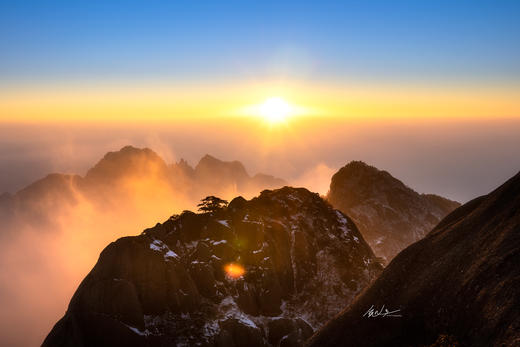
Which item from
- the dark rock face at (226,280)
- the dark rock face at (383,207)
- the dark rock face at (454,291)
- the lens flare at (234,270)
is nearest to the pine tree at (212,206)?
the dark rock face at (226,280)

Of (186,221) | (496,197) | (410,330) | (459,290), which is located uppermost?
(186,221)

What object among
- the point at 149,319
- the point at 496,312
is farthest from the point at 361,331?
the point at 149,319

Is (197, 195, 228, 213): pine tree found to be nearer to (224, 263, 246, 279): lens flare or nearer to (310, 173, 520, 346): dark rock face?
(224, 263, 246, 279): lens flare

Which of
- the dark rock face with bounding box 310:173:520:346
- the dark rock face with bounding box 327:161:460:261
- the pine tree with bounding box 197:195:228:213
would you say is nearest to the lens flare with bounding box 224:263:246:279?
the pine tree with bounding box 197:195:228:213

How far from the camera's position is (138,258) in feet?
256

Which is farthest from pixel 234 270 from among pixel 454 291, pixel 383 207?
pixel 383 207

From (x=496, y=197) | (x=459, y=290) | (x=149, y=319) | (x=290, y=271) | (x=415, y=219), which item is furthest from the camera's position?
(x=415, y=219)

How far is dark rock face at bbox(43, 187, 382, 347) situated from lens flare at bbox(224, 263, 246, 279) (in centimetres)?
78

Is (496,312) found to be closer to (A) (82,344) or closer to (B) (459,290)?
(B) (459,290)

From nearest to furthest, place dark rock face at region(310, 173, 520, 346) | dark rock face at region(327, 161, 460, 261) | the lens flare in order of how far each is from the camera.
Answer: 1. dark rock face at region(310, 173, 520, 346)
2. the lens flare
3. dark rock face at region(327, 161, 460, 261)

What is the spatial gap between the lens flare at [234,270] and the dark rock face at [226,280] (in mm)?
776

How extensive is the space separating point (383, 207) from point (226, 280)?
107414 millimetres

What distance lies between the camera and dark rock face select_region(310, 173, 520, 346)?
42.9 meters

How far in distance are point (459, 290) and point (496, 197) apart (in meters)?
22.8
